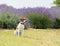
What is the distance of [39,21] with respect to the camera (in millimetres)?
16156

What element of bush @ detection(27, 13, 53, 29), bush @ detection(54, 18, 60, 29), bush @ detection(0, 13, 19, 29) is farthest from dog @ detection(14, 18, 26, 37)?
bush @ detection(54, 18, 60, 29)

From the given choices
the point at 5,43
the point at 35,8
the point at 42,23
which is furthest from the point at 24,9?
the point at 5,43

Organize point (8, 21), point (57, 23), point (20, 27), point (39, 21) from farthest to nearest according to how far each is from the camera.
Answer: point (57, 23) < point (39, 21) < point (8, 21) < point (20, 27)

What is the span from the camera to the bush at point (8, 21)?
1538 centimetres

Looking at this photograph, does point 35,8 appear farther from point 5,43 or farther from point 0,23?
point 5,43

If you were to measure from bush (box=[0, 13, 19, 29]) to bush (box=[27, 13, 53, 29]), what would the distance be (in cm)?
90

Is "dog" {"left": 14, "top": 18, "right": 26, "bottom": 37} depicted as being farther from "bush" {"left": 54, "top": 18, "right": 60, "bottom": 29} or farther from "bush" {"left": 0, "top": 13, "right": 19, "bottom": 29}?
"bush" {"left": 54, "top": 18, "right": 60, "bottom": 29}

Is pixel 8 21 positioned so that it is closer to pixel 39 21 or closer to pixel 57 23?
pixel 39 21

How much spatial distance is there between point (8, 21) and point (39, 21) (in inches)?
69.8

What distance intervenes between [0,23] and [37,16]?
219 centimetres

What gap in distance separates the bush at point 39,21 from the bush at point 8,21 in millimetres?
900

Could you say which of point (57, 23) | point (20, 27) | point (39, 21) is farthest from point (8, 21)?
point (20, 27)

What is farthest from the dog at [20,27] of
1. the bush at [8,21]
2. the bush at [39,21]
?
the bush at [39,21]

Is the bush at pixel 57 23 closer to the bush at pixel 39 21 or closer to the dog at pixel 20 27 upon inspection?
the bush at pixel 39 21
